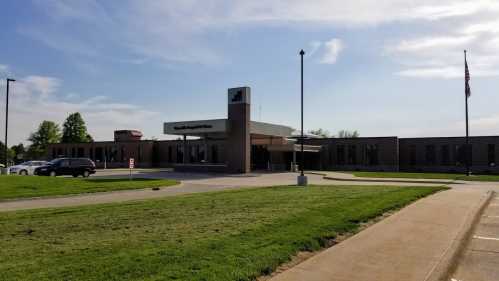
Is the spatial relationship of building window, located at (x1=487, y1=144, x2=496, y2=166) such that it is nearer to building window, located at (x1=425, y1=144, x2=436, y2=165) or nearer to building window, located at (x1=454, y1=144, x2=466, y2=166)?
building window, located at (x1=454, y1=144, x2=466, y2=166)

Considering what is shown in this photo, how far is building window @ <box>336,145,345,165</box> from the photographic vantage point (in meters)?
62.6

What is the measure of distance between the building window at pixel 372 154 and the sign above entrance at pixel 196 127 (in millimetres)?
22340

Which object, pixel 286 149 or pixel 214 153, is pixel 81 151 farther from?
pixel 286 149

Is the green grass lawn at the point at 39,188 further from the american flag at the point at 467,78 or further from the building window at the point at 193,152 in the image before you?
the building window at the point at 193,152

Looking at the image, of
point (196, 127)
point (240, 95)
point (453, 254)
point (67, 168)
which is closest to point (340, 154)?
point (240, 95)

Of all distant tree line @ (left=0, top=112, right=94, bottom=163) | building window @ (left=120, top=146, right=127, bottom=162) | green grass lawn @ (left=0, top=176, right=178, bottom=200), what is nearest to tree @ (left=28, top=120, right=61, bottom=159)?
distant tree line @ (left=0, top=112, right=94, bottom=163)

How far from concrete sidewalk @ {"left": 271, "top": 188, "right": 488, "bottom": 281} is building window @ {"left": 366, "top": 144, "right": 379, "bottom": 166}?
161ft

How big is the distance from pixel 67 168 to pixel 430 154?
146 ft

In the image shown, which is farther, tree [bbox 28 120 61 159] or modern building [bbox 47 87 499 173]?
tree [bbox 28 120 61 159]

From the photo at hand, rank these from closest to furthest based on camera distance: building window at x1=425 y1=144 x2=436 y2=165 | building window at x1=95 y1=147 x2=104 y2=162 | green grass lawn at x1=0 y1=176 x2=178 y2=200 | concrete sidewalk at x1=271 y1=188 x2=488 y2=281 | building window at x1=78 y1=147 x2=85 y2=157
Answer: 1. concrete sidewalk at x1=271 y1=188 x2=488 y2=281
2. green grass lawn at x1=0 y1=176 x2=178 y2=200
3. building window at x1=425 y1=144 x2=436 y2=165
4. building window at x1=95 y1=147 x2=104 y2=162
5. building window at x1=78 y1=147 x2=85 y2=157

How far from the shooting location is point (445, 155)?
58062 mm

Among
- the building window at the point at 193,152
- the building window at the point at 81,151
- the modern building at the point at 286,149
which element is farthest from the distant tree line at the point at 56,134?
the building window at the point at 193,152

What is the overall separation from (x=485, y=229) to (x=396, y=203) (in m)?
4.08

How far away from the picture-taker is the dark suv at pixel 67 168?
1484 inches
